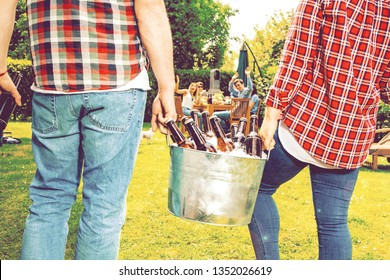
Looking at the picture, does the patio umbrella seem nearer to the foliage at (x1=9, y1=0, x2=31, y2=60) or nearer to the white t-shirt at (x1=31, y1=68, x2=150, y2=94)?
the white t-shirt at (x1=31, y1=68, x2=150, y2=94)

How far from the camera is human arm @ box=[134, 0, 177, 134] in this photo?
1.85 metres

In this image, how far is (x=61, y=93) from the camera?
5.89 ft

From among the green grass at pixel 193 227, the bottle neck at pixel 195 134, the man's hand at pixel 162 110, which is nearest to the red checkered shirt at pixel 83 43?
the man's hand at pixel 162 110

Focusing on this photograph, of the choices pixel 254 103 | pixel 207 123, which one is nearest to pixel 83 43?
pixel 207 123

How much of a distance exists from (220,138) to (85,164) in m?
1.06

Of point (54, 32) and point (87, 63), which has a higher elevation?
point (54, 32)

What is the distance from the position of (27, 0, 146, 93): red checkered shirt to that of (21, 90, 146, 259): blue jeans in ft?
0.19

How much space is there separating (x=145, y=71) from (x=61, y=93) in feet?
1.21

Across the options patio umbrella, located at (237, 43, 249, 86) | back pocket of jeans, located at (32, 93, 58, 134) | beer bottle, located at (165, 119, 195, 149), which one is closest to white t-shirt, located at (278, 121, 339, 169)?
beer bottle, located at (165, 119, 195, 149)

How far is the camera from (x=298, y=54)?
210cm

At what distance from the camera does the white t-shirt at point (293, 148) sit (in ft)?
7.04

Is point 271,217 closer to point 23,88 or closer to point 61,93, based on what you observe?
point 61,93

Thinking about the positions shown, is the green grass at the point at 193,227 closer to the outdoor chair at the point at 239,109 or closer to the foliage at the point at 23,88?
the outdoor chair at the point at 239,109
